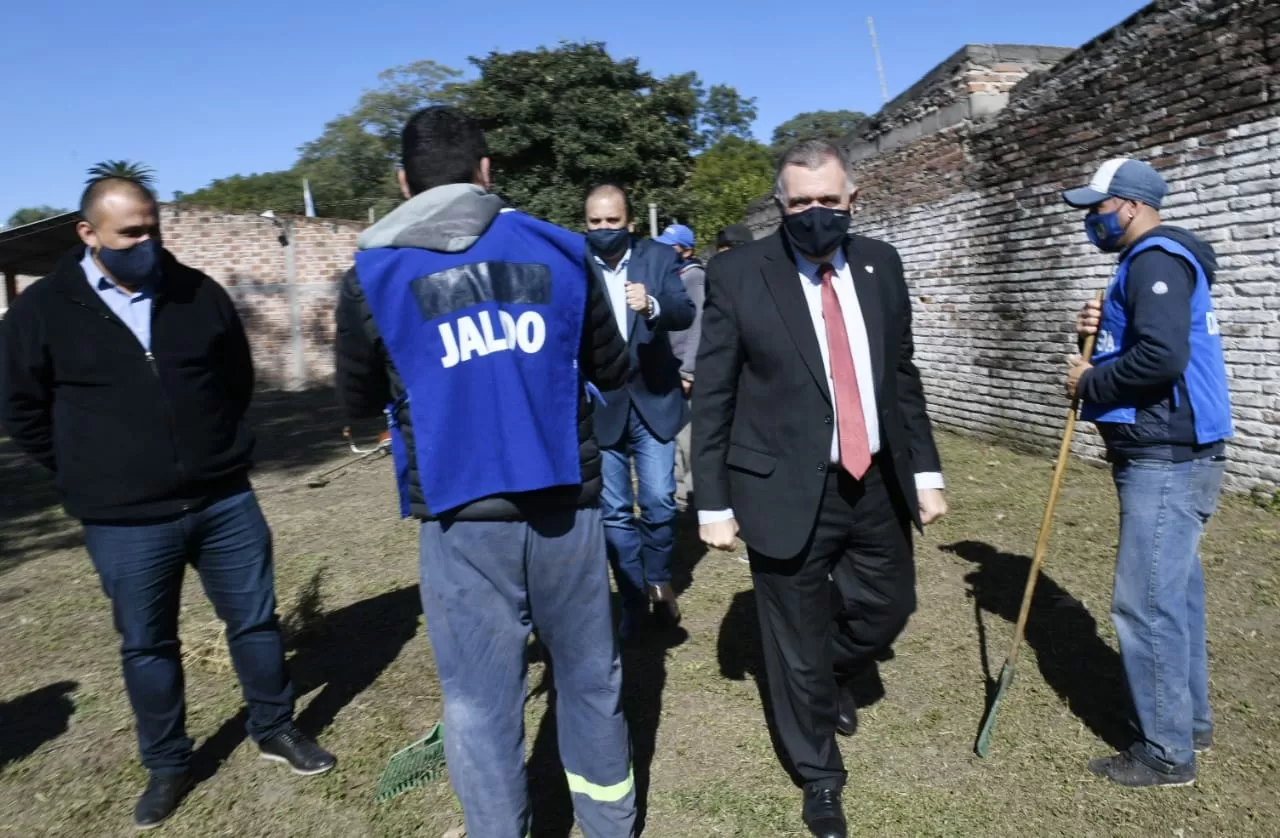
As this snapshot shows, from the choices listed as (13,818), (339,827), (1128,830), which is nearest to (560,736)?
(339,827)

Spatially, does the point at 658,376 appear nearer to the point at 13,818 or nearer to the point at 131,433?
the point at 131,433

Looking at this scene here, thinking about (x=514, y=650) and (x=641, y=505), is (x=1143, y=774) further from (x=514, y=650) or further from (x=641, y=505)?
(x=641, y=505)

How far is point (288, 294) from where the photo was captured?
785 inches

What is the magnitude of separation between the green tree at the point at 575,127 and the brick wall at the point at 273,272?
21.5 feet

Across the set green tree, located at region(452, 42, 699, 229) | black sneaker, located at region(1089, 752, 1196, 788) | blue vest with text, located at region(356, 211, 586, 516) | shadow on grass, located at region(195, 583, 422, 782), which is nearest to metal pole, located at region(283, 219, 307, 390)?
green tree, located at region(452, 42, 699, 229)

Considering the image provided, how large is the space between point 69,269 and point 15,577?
4.53 meters

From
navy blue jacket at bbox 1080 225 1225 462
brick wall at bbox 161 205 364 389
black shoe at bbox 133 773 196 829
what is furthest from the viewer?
brick wall at bbox 161 205 364 389

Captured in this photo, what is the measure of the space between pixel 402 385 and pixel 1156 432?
→ 2285 millimetres

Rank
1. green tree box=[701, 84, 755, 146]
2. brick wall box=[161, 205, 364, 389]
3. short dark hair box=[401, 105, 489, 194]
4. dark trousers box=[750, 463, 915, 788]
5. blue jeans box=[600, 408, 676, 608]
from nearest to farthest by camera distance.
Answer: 1. short dark hair box=[401, 105, 489, 194]
2. dark trousers box=[750, 463, 915, 788]
3. blue jeans box=[600, 408, 676, 608]
4. brick wall box=[161, 205, 364, 389]
5. green tree box=[701, 84, 755, 146]

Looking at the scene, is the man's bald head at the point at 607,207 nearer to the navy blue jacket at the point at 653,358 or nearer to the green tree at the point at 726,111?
the navy blue jacket at the point at 653,358

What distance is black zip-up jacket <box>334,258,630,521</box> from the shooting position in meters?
2.36

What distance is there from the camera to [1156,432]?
116 inches

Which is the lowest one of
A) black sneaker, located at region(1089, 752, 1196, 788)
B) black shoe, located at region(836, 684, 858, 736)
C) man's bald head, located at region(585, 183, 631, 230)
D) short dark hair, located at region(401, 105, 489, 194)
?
black sneaker, located at region(1089, 752, 1196, 788)

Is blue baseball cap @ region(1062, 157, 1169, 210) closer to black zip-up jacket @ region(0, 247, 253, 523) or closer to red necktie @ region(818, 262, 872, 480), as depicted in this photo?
red necktie @ region(818, 262, 872, 480)
